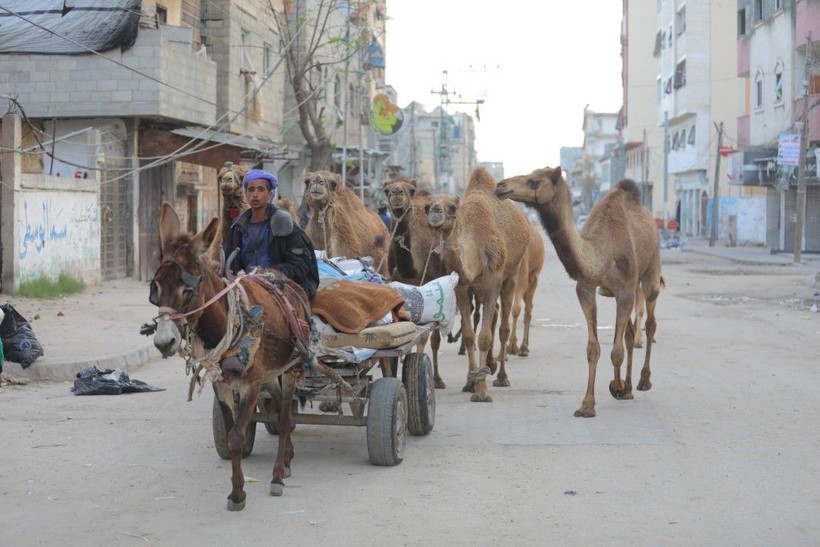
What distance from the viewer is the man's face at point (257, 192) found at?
7.77 metres

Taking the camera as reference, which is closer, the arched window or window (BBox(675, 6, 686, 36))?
the arched window

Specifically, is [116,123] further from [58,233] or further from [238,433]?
[238,433]

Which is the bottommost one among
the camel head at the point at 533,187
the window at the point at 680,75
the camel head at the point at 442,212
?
the camel head at the point at 442,212

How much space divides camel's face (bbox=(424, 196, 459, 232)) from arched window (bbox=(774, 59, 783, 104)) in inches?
1401

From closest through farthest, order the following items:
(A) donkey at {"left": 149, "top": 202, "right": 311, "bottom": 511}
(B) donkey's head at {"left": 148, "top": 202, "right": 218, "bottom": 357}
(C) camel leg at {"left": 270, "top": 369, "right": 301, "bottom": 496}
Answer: (B) donkey's head at {"left": 148, "top": 202, "right": 218, "bottom": 357} < (A) donkey at {"left": 149, "top": 202, "right": 311, "bottom": 511} < (C) camel leg at {"left": 270, "top": 369, "right": 301, "bottom": 496}

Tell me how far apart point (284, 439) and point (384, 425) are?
86 centimetres

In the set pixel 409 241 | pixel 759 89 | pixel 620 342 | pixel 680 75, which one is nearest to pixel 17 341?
pixel 409 241

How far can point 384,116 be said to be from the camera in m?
42.0

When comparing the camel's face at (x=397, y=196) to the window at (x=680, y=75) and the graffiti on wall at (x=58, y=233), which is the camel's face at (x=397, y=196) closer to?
the graffiti on wall at (x=58, y=233)

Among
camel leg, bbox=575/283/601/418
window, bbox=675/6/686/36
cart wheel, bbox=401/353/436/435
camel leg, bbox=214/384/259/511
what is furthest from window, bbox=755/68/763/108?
camel leg, bbox=214/384/259/511

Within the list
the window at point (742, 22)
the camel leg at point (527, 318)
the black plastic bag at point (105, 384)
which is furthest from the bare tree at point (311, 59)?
the window at point (742, 22)

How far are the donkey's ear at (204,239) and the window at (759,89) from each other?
43053 millimetres

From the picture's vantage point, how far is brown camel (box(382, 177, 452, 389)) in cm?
1134

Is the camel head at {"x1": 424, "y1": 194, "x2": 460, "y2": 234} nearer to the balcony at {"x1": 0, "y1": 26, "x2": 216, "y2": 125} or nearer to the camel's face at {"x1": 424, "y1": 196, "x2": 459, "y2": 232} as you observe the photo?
the camel's face at {"x1": 424, "y1": 196, "x2": 459, "y2": 232}
